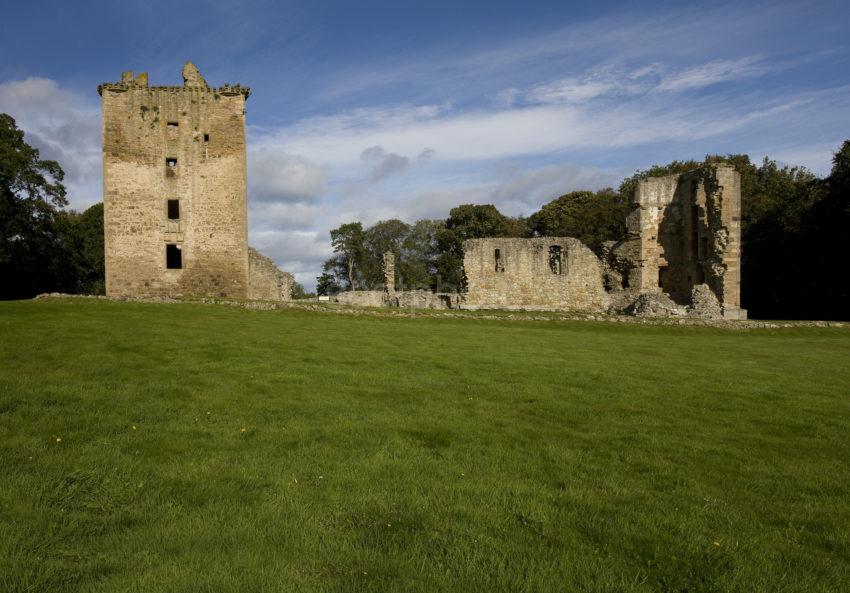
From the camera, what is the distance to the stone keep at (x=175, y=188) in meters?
29.1

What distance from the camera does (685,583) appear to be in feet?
11.9

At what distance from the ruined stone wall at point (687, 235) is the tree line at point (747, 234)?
2624mm

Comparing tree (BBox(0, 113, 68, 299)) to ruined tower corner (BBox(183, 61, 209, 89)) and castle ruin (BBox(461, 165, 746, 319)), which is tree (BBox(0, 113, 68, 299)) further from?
castle ruin (BBox(461, 165, 746, 319))

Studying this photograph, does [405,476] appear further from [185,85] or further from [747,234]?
[747,234]

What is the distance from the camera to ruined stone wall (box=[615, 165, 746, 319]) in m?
31.4

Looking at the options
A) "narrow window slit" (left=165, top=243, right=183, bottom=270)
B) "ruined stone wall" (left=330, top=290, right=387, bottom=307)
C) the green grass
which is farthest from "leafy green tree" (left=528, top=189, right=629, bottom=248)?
the green grass

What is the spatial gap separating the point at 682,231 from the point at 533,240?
8.60 m

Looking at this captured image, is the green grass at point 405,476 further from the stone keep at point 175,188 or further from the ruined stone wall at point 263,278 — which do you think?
the ruined stone wall at point 263,278

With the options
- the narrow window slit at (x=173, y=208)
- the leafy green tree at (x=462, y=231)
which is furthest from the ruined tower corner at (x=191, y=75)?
Result: the leafy green tree at (x=462, y=231)

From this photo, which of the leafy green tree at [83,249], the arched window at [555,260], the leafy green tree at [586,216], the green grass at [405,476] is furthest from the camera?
the leafy green tree at [586,216]

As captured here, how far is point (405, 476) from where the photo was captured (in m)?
5.29

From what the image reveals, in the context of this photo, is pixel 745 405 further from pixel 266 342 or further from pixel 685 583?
pixel 266 342

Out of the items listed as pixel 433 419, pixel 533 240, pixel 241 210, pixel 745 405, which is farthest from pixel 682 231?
pixel 433 419

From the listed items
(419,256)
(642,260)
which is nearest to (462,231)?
(419,256)
